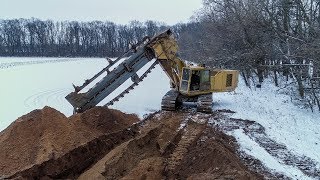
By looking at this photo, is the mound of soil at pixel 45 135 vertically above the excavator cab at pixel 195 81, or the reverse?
the excavator cab at pixel 195 81

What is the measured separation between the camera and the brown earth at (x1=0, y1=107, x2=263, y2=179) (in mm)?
9094

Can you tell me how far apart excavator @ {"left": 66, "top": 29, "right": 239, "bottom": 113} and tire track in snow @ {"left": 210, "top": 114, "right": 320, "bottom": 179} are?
1.53 metres

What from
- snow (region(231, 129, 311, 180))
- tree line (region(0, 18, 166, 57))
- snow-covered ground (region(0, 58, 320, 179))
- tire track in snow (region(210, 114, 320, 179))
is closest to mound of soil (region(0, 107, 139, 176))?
snow-covered ground (region(0, 58, 320, 179))

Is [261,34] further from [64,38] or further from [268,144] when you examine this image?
[64,38]

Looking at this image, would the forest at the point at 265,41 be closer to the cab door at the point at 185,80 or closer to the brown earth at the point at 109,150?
the cab door at the point at 185,80

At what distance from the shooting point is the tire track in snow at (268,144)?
9.88 metres

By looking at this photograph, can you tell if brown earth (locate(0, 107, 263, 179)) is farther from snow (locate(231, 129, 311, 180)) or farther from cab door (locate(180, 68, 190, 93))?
cab door (locate(180, 68, 190, 93))

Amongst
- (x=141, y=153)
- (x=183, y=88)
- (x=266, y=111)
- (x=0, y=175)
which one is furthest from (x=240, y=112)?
(x=0, y=175)

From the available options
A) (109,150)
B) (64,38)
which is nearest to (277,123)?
(109,150)

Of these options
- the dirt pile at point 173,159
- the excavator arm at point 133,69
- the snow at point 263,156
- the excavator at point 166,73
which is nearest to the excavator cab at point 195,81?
the excavator at point 166,73

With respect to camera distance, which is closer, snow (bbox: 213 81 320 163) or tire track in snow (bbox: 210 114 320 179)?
tire track in snow (bbox: 210 114 320 179)

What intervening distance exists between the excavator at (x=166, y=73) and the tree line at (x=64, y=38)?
87.2 m

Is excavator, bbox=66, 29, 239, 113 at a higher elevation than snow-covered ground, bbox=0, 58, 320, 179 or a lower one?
higher

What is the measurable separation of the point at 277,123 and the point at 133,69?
5.68 metres
